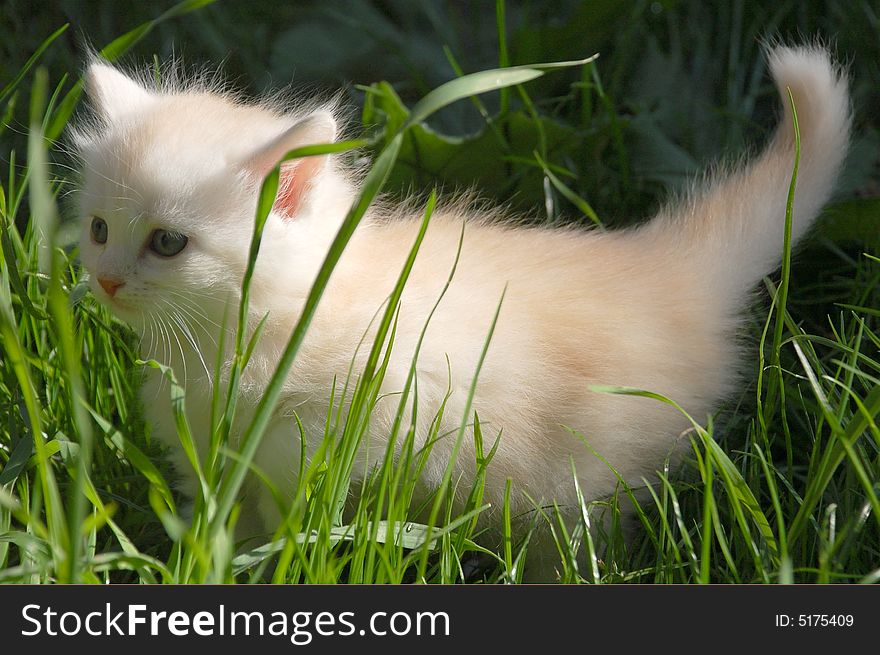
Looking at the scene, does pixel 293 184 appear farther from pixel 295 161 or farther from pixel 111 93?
pixel 111 93

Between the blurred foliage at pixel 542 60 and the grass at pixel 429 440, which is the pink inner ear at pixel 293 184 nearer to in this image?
the grass at pixel 429 440

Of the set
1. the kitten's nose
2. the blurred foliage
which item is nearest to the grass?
the blurred foliage

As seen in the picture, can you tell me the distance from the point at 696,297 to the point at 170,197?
0.90 m

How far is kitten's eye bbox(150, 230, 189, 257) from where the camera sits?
1343 millimetres

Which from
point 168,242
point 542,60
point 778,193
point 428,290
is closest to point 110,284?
point 168,242

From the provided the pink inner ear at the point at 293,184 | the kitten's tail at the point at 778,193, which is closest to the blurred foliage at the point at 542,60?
the kitten's tail at the point at 778,193

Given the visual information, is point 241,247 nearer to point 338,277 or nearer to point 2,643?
point 338,277

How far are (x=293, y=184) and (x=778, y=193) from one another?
35.2 inches

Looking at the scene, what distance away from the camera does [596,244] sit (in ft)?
5.69

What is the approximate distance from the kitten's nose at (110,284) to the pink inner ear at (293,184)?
0.25 m

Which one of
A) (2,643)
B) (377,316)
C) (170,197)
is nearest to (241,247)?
(170,197)

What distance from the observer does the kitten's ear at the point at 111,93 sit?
1.52 m

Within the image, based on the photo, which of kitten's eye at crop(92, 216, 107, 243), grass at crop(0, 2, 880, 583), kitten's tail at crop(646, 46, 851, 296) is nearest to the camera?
grass at crop(0, 2, 880, 583)

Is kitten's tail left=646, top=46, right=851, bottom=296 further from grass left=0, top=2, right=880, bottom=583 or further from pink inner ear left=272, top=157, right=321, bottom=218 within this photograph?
pink inner ear left=272, top=157, right=321, bottom=218
